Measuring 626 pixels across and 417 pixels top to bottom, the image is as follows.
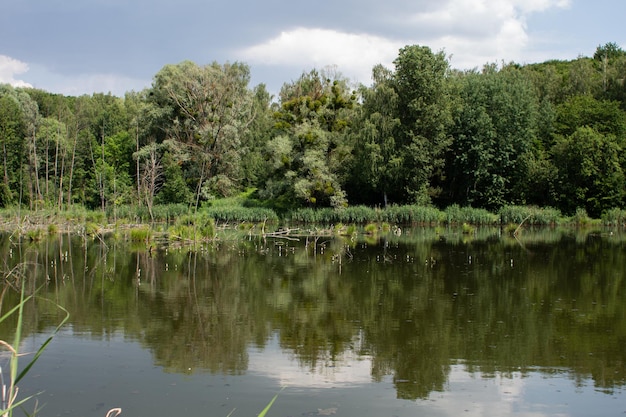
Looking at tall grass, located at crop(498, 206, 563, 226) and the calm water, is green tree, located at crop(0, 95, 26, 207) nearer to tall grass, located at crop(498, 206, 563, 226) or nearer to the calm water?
the calm water

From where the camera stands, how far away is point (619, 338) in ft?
32.7

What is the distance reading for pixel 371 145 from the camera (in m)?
42.4

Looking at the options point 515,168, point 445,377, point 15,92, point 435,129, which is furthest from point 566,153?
point 15,92

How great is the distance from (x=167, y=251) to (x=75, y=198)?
31.2m

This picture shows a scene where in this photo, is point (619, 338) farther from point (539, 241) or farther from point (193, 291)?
point (539, 241)

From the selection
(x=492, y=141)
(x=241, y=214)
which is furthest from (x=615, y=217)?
(x=241, y=214)

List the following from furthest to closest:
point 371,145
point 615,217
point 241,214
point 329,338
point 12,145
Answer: point 12,145 → point 371,145 → point 615,217 → point 241,214 → point 329,338

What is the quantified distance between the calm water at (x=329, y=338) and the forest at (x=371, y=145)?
945 inches

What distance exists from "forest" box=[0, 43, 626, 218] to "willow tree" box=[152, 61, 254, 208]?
4.2 inches

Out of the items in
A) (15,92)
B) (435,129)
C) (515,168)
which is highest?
(15,92)

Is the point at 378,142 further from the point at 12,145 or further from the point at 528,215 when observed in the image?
the point at 12,145

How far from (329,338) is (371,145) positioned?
3319cm

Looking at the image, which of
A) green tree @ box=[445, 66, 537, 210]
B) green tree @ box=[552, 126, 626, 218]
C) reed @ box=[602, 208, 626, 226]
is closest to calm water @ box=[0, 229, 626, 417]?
reed @ box=[602, 208, 626, 226]

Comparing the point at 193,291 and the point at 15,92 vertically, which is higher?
the point at 15,92
